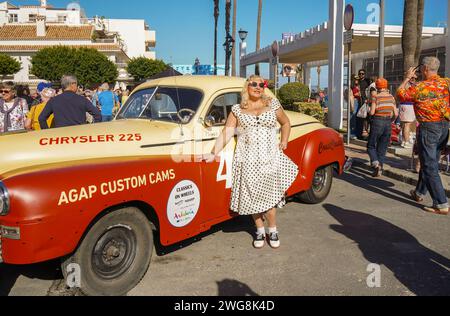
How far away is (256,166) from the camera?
13.4 feet

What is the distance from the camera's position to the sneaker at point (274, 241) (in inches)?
173

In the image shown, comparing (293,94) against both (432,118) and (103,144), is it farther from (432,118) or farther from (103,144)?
(103,144)

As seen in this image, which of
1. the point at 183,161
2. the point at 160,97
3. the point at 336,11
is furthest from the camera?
the point at 336,11

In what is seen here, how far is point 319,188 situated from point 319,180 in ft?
0.41

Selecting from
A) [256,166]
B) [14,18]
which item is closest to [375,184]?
[256,166]

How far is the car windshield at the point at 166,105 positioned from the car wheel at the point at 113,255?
121 centimetres

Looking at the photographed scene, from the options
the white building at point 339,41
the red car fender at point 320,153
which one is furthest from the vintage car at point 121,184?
the white building at point 339,41

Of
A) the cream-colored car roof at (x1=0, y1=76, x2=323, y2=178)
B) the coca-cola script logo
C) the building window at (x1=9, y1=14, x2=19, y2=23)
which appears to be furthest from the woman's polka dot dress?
the building window at (x1=9, y1=14, x2=19, y2=23)

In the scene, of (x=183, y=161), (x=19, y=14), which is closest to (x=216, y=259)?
(x=183, y=161)

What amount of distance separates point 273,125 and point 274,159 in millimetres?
355

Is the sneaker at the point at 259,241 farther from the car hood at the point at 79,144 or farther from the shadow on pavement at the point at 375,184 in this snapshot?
the shadow on pavement at the point at 375,184

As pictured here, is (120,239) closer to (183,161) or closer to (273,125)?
(183,161)
